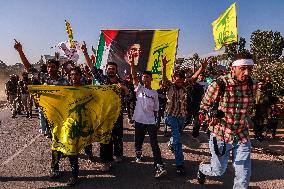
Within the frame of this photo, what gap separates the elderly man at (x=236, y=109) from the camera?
16.9 ft

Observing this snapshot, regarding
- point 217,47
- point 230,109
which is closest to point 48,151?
point 230,109

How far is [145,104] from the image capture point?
6.86 m

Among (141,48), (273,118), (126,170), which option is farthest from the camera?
(141,48)

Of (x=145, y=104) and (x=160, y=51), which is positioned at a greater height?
(x=160, y=51)

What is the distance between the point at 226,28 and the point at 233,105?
6.74m

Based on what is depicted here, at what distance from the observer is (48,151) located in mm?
9148

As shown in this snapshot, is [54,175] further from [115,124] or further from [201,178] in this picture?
[201,178]

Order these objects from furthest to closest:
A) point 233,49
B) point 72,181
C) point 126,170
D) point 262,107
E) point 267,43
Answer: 1. point 267,43
2. point 233,49
3. point 262,107
4. point 126,170
5. point 72,181

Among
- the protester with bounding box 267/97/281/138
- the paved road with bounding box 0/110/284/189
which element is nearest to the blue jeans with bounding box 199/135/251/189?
the paved road with bounding box 0/110/284/189

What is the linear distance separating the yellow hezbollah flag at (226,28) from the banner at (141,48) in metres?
1.62

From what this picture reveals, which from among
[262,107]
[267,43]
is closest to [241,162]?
[262,107]

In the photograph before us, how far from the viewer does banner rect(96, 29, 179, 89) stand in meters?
11.1

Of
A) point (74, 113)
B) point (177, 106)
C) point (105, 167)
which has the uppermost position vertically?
point (177, 106)

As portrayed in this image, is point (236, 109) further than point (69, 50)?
No
